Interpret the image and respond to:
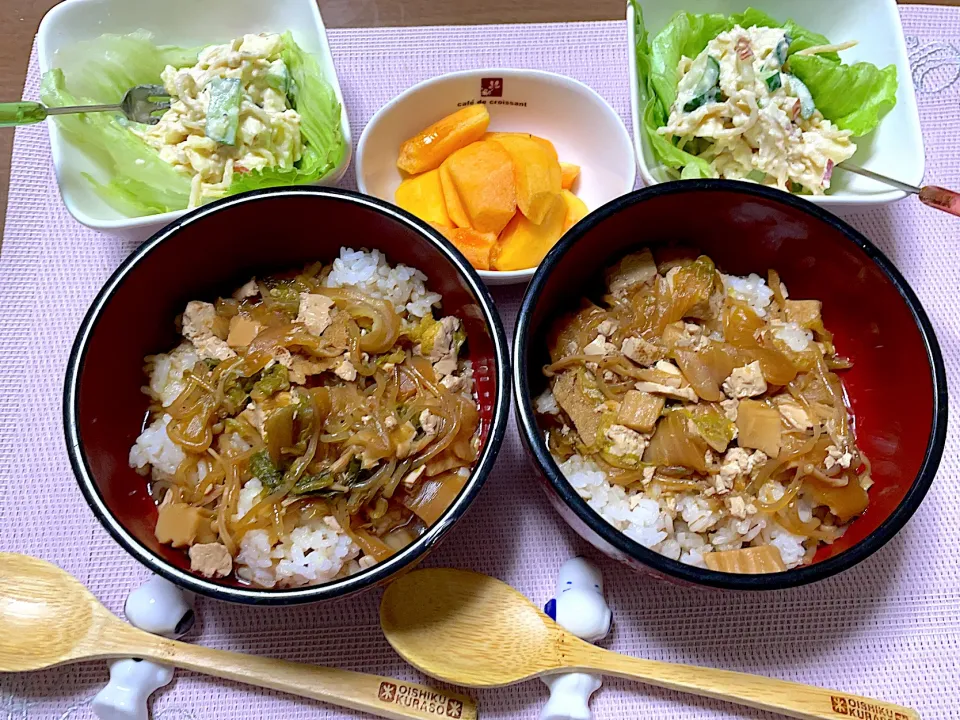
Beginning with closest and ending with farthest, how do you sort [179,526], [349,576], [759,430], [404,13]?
[349,576], [179,526], [759,430], [404,13]

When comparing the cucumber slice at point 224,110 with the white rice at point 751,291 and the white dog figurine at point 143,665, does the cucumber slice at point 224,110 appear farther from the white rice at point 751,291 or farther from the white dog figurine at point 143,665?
the white rice at point 751,291

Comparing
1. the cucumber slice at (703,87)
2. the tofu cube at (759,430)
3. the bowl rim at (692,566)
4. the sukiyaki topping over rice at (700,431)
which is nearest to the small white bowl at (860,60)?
the cucumber slice at (703,87)

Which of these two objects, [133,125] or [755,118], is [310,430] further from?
[755,118]

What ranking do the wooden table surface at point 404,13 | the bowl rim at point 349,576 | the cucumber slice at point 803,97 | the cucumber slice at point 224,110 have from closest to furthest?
the bowl rim at point 349,576
the cucumber slice at point 224,110
the cucumber slice at point 803,97
the wooden table surface at point 404,13

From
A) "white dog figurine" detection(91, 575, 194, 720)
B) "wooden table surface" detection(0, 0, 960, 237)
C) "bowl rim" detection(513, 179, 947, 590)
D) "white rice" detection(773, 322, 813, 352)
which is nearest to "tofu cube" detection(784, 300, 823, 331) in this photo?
"white rice" detection(773, 322, 813, 352)

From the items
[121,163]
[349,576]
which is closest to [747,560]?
[349,576]

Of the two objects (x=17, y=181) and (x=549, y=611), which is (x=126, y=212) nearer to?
(x=17, y=181)
